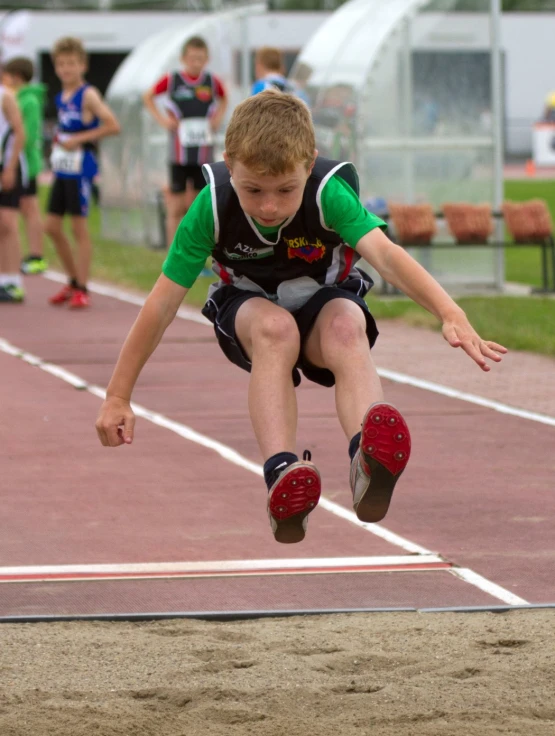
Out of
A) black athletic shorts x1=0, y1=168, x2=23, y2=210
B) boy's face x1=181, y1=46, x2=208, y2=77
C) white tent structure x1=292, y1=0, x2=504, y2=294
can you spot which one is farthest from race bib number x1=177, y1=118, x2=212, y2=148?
black athletic shorts x1=0, y1=168, x2=23, y2=210

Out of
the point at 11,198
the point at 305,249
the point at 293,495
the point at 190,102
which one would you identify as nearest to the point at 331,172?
the point at 305,249

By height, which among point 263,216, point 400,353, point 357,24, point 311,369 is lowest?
point 400,353

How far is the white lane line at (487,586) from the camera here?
5.69 m

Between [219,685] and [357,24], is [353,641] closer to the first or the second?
[219,685]

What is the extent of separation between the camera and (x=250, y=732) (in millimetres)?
4363

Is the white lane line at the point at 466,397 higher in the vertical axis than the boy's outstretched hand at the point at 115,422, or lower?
lower

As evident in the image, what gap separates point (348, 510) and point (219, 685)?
2.45 metres

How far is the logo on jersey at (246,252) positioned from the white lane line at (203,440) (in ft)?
5.54

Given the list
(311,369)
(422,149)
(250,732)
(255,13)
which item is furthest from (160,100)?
(250,732)

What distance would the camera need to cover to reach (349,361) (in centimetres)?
507

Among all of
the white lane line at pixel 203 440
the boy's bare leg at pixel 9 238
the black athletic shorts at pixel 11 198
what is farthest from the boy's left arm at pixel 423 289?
the black athletic shorts at pixel 11 198

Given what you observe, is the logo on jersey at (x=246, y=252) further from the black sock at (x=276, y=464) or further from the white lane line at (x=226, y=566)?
the white lane line at (x=226, y=566)

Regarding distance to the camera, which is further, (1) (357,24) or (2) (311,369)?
(1) (357,24)

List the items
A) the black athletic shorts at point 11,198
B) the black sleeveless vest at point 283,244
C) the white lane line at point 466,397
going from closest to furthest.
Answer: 1. the black sleeveless vest at point 283,244
2. the white lane line at point 466,397
3. the black athletic shorts at point 11,198
